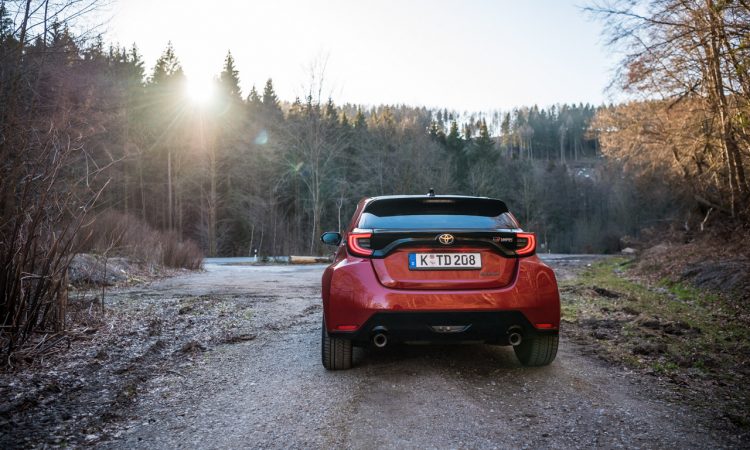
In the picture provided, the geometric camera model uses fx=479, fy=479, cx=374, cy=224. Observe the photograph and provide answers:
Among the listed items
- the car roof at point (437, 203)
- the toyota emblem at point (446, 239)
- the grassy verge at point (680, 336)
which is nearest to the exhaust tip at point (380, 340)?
the toyota emblem at point (446, 239)

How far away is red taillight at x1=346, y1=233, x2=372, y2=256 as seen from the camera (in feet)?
12.5

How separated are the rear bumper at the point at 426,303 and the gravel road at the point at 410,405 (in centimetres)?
47

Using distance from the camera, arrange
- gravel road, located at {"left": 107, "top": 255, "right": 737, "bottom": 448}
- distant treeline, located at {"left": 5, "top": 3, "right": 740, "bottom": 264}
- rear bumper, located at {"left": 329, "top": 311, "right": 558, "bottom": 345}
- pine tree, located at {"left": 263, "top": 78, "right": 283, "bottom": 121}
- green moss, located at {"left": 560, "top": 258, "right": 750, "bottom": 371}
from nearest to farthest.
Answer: gravel road, located at {"left": 107, "top": 255, "right": 737, "bottom": 448} < rear bumper, located at {"left": 329, "top": 311, "right": 558, "bottom": 345} < green moss, located at {"left": 560, "top": 258, "right": 750, "bottom": 371} < distant treeline, located at {"left": 5, "top": 3, "right": 740, "bottom": 264} < pine tree, located at {"left": 263, "top": 78, "right": 283, "bottom": 121}

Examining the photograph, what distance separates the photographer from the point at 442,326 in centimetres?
360

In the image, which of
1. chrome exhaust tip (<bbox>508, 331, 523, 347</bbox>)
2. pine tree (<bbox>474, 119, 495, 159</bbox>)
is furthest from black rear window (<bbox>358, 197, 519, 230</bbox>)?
pine tree (<bbox>474, 119, 495, 159</bbox>)

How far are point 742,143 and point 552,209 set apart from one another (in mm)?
63371

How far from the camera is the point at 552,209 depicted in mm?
72625

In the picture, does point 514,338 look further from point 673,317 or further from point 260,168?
point 260,168

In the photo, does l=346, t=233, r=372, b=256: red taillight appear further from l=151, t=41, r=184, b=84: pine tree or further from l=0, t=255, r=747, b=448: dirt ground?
l=151, t=41, r=184, b=84: pine tree

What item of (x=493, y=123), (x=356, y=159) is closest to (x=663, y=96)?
(x=356, y=159)

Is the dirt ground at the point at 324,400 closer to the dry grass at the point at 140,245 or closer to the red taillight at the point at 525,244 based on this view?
the red taillight at the point at 525,244

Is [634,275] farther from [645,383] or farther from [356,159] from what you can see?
[356,159]

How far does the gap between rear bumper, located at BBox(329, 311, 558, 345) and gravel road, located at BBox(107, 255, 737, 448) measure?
395 mm

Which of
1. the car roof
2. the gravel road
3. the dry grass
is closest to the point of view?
the gravel road
